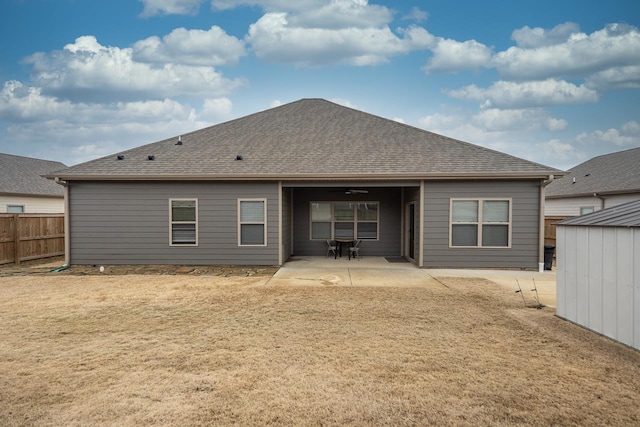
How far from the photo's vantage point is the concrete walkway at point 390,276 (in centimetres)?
885

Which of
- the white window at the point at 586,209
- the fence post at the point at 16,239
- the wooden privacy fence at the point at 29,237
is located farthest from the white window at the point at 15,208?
the white window at the point at 586,209

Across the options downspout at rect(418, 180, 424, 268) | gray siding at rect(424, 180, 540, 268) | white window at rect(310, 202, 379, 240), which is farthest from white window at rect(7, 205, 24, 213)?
gray siding at rect(424, 180, 540, 268)

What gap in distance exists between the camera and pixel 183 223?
11719 millimetres

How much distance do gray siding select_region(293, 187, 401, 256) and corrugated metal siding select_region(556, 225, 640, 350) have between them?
794cm

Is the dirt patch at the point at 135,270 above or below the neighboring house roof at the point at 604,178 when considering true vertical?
below

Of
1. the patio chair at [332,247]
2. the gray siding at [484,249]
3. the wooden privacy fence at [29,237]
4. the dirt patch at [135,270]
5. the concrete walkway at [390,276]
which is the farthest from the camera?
the patio chair at [332,247]

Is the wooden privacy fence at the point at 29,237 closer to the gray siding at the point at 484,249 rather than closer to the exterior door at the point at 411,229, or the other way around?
the exterior door at the point at 411,229

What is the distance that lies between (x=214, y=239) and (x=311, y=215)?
13.3ft

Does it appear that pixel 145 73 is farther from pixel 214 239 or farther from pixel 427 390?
pixel 427 390

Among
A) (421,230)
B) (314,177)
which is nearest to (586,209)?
(421,230)

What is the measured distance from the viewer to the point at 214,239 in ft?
38.3

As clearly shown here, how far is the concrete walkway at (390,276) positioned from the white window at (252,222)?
1.23m

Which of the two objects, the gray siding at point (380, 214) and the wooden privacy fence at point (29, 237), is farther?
the gray siding at point (380, 214)

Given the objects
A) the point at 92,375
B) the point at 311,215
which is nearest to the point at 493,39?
the point at 311,215
